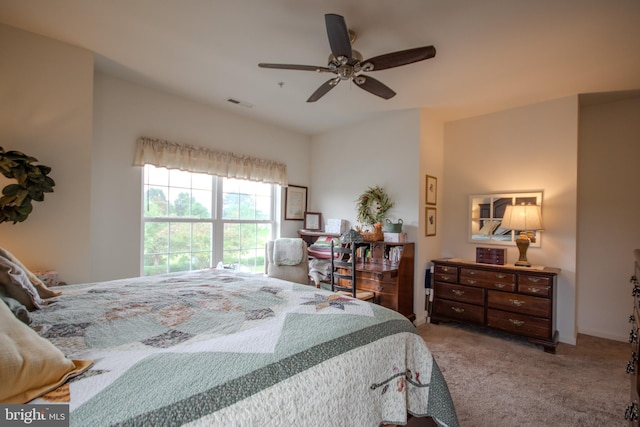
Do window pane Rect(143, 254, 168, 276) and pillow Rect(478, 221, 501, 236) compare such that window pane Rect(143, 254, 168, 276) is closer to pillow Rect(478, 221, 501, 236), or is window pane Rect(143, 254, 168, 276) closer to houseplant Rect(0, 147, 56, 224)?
houseplant Rect(0, 147, 56, 224)

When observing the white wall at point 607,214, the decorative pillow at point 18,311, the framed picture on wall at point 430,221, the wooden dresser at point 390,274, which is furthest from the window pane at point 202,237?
the white wall at point 607,214

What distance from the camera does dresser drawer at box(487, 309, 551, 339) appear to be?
292cm

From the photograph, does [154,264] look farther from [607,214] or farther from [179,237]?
[607,214]

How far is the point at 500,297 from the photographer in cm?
319

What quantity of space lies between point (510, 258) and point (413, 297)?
4.16ft

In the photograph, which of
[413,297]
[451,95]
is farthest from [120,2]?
[413,297]

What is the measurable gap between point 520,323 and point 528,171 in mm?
1737

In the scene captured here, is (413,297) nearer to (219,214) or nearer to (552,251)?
(552,251)

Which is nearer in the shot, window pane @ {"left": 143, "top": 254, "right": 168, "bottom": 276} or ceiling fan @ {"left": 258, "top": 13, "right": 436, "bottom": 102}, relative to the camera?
ceiling fan @ {"left": 258, "top": 13, "right": 436, "bottom": 102}

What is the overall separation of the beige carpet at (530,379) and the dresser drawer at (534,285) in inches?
22.4

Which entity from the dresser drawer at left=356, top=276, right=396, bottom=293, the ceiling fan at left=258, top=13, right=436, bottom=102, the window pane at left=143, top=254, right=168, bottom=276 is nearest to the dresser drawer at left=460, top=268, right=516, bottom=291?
the dresser drawer at left=356, top=276, right=396, bottom=293

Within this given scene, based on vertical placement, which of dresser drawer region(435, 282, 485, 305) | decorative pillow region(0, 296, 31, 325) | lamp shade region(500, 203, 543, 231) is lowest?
dresser drawer region(435, 282, 485, 305)

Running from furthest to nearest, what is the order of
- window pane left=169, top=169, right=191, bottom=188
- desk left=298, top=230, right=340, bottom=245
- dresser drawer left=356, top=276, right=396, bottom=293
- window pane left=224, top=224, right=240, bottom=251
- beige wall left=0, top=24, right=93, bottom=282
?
desk left=298, top=230, right=340, bottom=245 → window pane left=224, top=224, right=240, bottom=251 → window pane left=169, top=169, right=191, bottom=188 → dresser drawer left=356, top=276, right=396, bottom=293 → beige wall left=0, top=24, right=93, bottom=282

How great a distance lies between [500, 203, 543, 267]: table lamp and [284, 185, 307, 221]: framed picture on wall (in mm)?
2824
